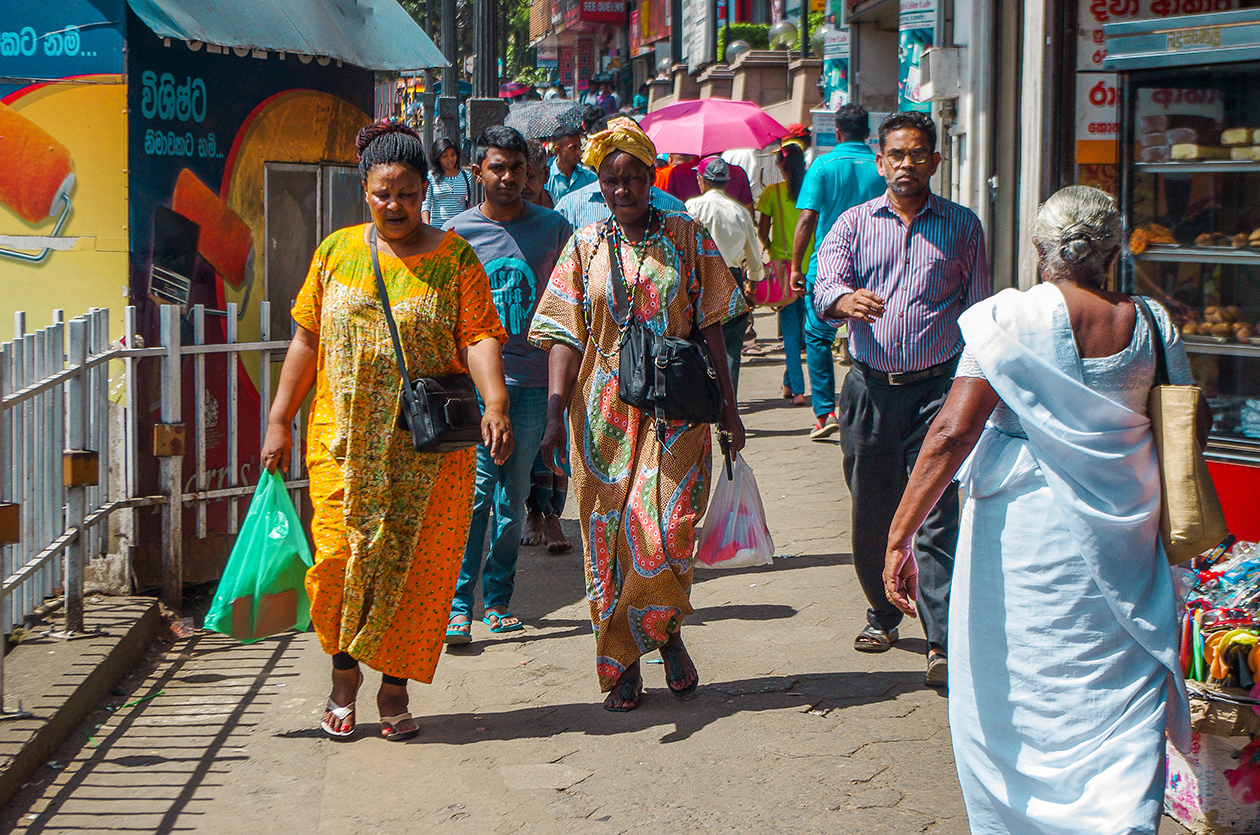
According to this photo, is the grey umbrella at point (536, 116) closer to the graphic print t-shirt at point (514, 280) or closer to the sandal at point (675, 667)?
the graphic print t-shirt at point (514, 280)

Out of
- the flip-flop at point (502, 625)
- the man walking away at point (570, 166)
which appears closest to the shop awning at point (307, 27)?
the man walking away at point (570, 166)

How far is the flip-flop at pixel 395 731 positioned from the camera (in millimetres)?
4383

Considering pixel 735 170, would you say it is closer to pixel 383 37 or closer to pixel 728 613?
pixel 383 37

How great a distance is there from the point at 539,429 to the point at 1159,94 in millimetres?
2777

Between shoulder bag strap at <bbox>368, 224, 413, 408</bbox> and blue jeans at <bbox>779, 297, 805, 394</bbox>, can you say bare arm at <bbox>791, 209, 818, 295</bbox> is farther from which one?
shoulder bag strap at <bbox>368, 224, 413, 408</bbox>

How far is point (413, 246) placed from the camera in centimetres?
432

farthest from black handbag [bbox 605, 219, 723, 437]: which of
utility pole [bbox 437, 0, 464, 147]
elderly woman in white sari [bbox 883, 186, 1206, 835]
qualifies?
utility pole [bbox 437, 0, 464, 147]

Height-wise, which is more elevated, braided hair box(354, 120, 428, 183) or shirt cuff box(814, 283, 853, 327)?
braided hair box(354, 120, 428, 183)

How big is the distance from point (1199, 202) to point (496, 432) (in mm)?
3042

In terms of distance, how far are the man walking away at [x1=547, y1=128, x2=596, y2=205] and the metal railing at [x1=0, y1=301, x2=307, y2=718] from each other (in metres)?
3.00

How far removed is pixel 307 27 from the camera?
6.12 metres

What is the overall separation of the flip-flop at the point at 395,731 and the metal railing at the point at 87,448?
1.14m

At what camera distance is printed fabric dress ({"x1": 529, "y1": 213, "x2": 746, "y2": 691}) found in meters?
4.54

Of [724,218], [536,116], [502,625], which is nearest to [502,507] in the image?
[502,625]
